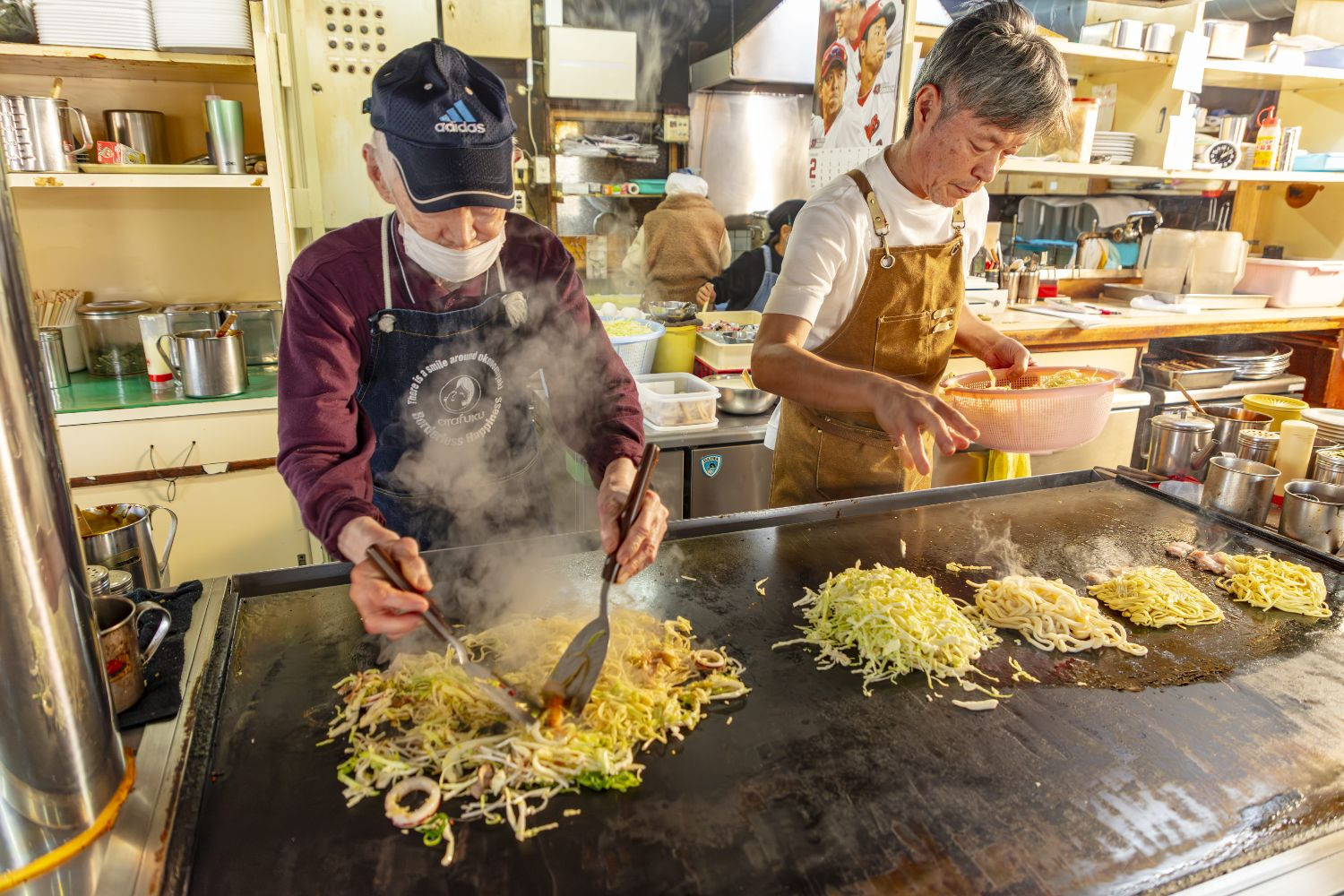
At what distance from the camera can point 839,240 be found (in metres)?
2.52

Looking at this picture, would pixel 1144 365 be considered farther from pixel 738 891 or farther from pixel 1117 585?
pixel 738 891

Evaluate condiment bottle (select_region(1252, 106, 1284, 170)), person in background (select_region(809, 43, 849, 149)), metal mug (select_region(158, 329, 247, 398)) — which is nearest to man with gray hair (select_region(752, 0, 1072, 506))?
person in background (select_region(809, 43, 849, 149))

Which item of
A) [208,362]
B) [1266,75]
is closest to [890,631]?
[208,362]

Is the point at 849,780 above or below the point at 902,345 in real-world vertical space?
below

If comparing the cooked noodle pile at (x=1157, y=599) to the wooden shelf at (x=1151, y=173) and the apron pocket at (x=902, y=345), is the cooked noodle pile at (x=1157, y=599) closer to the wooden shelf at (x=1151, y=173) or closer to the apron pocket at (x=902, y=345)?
the apron pocket at (x=902, y=345)

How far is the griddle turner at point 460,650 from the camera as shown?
1.48m

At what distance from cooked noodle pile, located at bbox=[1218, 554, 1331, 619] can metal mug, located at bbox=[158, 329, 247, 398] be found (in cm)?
396

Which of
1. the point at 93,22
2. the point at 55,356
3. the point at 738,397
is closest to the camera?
the point at 93,22

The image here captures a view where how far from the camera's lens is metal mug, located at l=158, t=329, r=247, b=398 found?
3.80 metres

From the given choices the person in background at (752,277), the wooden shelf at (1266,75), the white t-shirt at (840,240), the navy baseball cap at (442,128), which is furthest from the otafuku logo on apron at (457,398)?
the wooden shelf at (1266,75)

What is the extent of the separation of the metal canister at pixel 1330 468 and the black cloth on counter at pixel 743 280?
3.96 meters

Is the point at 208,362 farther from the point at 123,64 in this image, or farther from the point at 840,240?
the point at 840,240

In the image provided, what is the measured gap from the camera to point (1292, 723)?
159 centimetres

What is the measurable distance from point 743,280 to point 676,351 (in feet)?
6.74
